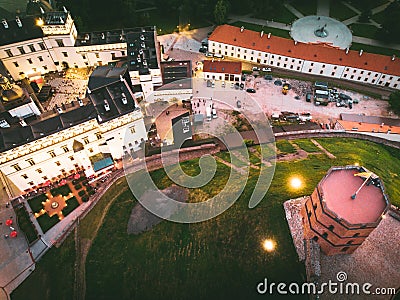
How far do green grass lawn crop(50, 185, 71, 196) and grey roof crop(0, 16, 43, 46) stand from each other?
154 feet

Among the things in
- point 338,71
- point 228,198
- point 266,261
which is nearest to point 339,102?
point 338,71

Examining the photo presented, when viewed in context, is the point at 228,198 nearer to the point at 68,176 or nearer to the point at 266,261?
the point at 266,261

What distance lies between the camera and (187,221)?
58531 mm

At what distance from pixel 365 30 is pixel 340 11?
15.4 metres

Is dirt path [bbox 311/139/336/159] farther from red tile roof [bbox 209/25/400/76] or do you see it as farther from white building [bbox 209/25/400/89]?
red tile roof [bbox 209/25/400/76]

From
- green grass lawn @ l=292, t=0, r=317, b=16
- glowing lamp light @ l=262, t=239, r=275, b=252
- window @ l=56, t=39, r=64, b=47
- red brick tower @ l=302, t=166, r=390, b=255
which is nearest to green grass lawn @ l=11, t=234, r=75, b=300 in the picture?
glowing lamp light @ l=262, t=239, r=275, b=252

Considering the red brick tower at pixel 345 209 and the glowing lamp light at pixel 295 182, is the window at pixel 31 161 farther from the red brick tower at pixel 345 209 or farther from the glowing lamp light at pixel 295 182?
the red brick tower at pixel 345 209

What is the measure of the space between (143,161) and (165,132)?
11.6 meters

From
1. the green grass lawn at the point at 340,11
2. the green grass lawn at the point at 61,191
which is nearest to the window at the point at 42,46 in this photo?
the green grass lawn at the point at 61,191

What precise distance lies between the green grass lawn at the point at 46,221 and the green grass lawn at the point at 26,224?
1.70 meters

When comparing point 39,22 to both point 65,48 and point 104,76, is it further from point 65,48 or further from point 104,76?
point 104,76

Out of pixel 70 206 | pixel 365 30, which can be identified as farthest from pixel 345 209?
pixel 365 30

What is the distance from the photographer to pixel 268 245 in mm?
51719

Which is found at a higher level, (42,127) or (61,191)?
(42,127)
